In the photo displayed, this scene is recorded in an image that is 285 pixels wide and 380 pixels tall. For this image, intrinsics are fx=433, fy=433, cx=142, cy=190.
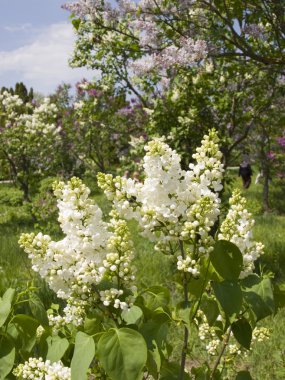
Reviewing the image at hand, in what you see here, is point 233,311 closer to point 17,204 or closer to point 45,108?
point 45,108

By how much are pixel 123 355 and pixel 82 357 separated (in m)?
0.14

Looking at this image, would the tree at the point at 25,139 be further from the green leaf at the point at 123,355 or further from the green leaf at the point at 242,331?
the green leaf at the point at 123,355

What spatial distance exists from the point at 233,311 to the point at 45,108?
11715 millimetres

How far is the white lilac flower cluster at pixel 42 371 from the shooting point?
1645mm

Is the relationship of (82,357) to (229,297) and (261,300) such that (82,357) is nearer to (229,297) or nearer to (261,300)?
(229,297)

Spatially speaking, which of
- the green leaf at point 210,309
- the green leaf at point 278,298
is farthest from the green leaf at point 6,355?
the green leaf at point 278,298

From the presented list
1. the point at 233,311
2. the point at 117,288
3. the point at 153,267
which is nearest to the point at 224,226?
the point at 233,311

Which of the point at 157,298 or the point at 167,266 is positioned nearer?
the point at 157,298

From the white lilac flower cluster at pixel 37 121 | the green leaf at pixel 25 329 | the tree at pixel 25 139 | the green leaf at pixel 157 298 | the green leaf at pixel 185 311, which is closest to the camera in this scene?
the green leaf at pixel 185 311

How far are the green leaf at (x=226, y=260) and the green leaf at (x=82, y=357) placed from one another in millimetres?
500

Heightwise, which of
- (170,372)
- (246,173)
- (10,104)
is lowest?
(170,372)

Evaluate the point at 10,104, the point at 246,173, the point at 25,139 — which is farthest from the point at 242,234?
the point at 246,173

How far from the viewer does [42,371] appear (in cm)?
169

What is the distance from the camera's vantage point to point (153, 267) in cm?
617
